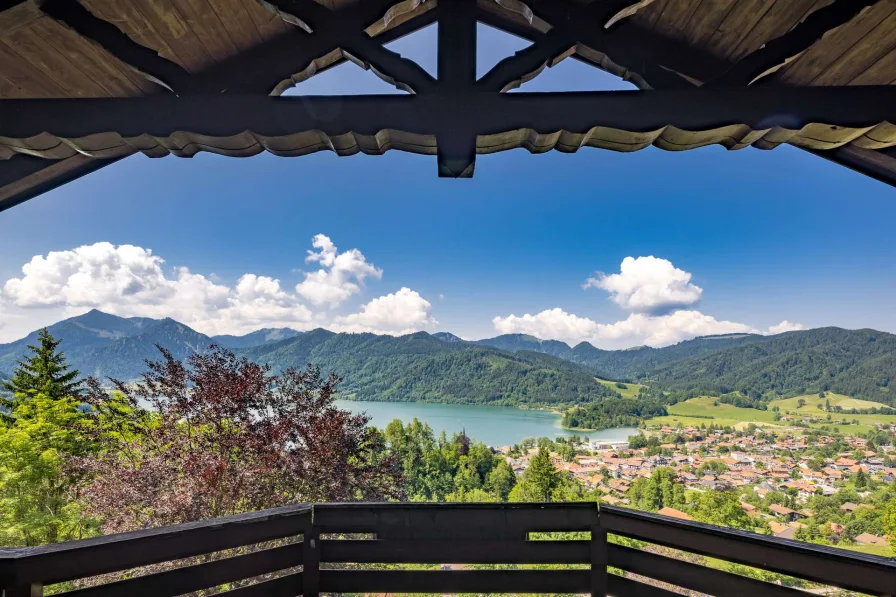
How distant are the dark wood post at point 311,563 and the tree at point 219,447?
4.05 metres

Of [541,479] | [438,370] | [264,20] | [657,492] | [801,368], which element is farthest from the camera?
[438,370]

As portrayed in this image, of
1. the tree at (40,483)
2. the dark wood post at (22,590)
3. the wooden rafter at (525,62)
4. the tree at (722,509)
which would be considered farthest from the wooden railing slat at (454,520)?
the tree at (722,509)

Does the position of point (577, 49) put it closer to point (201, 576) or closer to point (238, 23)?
point (238, 23)

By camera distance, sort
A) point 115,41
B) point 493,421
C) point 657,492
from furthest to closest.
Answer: point 493,421
point 657,492
point 115,41

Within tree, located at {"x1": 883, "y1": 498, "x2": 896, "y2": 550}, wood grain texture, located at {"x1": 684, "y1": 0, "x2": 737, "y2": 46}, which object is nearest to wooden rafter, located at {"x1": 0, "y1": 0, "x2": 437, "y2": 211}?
wood grain texture, located at {"x1": 684, "y1": 0, "x2": 737, "y2": 46}

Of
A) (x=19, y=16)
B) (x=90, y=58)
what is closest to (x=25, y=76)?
(x=90, y=58)

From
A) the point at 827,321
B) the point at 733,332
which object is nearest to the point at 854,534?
the point at 827,321

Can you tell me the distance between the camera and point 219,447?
5785 millimetres

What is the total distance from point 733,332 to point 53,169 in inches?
2735

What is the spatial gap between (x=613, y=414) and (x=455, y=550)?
39416 millimetres

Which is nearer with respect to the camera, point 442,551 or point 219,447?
point 442,551

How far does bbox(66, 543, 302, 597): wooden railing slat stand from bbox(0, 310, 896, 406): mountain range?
72.4 feet

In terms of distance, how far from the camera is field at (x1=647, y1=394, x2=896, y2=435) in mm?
29047

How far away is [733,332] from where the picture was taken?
59.2 m
